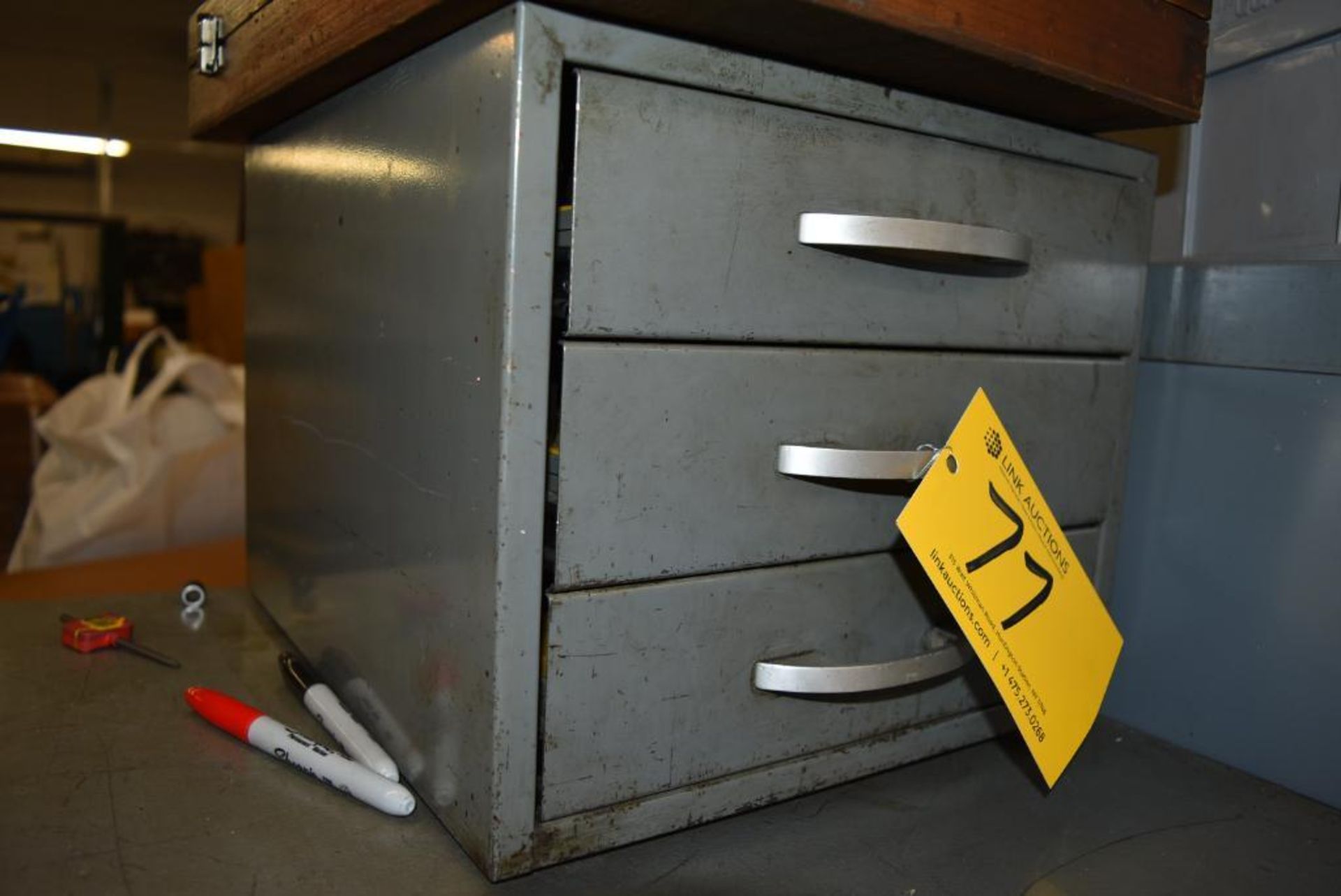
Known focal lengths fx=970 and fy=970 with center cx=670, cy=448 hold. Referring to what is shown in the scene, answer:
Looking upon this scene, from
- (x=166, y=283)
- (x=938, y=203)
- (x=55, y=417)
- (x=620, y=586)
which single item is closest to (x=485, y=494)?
(x=620, y=586)

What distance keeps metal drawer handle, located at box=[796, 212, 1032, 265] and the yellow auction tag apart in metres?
0.08


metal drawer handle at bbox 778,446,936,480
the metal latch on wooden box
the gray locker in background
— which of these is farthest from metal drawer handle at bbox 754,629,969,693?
the metal latch on wooden box

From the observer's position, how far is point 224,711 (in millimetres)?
608

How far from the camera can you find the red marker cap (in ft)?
1.96

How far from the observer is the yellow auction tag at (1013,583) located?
512mm

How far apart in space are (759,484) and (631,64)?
0.71 feet

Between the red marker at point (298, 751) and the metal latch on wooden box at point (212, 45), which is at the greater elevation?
the metal latch on wooden box at point (212, 45)

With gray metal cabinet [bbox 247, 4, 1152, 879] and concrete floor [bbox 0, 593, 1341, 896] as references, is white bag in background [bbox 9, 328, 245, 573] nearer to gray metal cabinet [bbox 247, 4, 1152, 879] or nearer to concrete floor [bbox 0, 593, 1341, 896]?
concrete floor [bbox 0, 593, 1341, 896]

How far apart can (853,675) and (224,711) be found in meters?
0.39

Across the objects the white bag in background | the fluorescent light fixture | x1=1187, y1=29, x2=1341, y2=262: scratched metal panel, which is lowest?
the white bag in background

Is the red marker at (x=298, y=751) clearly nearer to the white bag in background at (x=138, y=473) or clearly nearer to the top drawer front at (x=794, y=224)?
the top drawer front at (x=794, y=224)

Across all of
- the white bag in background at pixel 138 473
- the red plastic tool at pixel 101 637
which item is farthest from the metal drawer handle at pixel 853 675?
the white bag in background at pixel 138 473

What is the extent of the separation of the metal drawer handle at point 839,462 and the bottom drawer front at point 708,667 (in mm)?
61

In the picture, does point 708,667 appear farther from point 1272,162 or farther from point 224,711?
point 1272,162
